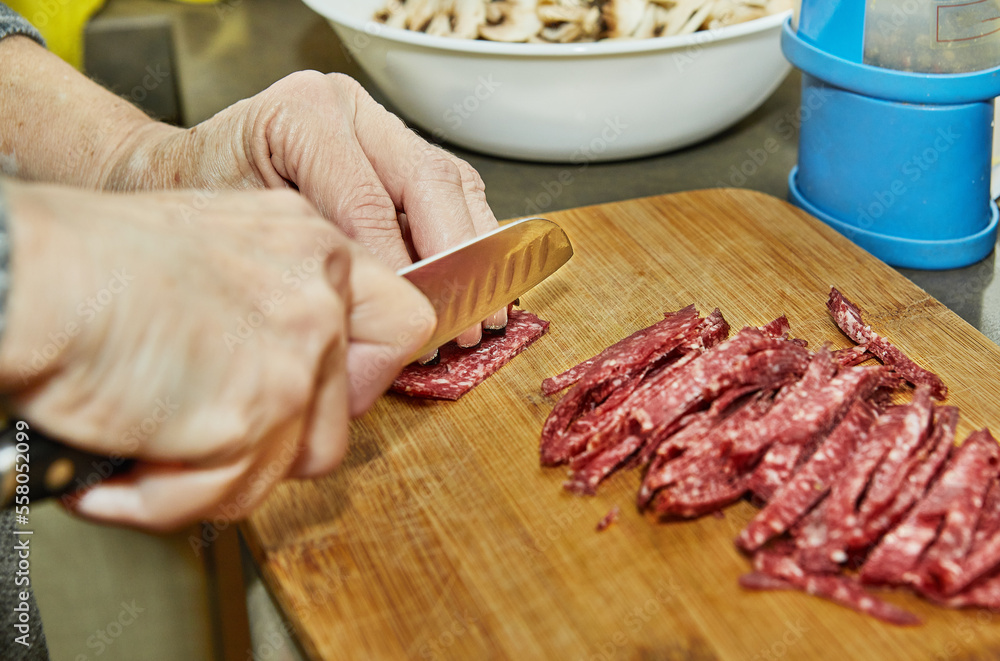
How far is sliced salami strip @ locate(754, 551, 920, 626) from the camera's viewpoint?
122 cm

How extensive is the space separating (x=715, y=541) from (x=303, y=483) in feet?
2.36

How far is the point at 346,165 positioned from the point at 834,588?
118cm

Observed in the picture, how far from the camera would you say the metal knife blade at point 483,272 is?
1.51 m

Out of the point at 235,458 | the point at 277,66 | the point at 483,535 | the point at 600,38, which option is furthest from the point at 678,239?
the point at 277,66

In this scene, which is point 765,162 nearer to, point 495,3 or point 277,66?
point 495,3

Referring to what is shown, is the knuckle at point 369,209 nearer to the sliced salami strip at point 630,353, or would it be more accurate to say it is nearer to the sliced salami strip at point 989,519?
the sliced salami strip at point 630,353

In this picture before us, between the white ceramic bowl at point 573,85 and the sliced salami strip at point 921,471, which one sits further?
the white ceramic bowl at point 573,85

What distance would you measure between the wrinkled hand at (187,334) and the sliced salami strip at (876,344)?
3.33ft

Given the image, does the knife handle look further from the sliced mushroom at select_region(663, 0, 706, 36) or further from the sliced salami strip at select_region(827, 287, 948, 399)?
the sliced mushroom at select_region(663, 0, 706, 36)

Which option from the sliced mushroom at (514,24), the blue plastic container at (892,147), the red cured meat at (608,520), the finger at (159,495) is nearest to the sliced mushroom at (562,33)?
the sliced mushroom at (514,24)

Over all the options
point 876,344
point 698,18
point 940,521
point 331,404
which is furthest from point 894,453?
point 698,18

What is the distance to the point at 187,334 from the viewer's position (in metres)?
0.95

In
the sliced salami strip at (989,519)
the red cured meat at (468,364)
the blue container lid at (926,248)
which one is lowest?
the blue container lid at (926,248)

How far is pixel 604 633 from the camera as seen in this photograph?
123 centimetres
